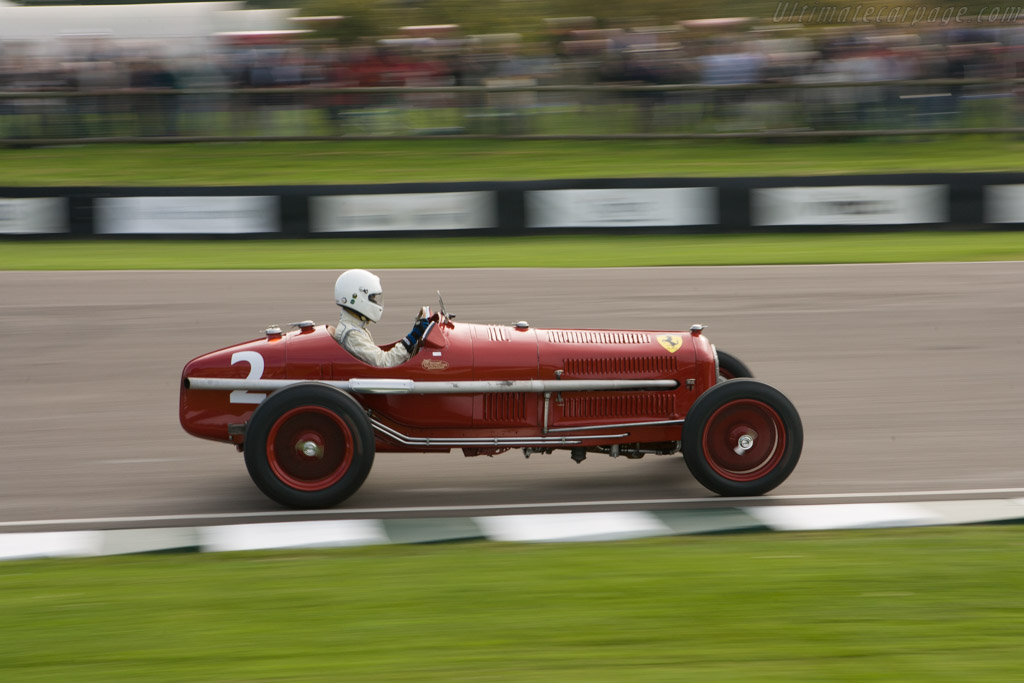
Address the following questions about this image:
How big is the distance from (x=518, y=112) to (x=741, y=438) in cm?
1581

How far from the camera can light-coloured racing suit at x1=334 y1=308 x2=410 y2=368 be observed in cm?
645

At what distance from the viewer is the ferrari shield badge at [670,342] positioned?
659 cm

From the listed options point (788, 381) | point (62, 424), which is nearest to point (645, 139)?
point (788, 381)

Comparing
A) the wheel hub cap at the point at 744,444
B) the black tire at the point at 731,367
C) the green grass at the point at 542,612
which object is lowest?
the green grass at the point at 542,612

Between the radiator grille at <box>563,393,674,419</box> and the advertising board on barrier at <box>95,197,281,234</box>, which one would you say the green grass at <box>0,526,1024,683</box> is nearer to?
the radiator grille at <box>563,393,674,419</box>

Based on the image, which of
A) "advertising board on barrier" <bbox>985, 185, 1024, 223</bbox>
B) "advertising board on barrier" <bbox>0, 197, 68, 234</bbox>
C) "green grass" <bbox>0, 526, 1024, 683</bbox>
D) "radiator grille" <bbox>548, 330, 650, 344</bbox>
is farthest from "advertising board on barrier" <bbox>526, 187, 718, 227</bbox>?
"green grass" <bbox>0, 526, 1024, 683</bbox>

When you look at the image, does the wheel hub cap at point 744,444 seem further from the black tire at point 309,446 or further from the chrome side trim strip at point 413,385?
the black tire at point 309,446

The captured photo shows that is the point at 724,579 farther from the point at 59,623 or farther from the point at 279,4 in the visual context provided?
the point at 279,4

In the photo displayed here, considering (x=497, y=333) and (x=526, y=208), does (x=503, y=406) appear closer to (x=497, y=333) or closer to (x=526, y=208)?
(x=497, y=333)

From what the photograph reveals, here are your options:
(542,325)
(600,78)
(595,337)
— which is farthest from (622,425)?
(600,78)

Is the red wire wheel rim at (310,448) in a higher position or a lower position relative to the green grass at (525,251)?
lower

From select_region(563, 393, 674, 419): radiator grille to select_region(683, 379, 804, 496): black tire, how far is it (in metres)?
0.24

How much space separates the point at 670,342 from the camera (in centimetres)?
662

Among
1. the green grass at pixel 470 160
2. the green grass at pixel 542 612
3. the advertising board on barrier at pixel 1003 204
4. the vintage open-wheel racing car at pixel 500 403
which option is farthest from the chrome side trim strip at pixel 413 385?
the green grass at pixel 470 160
